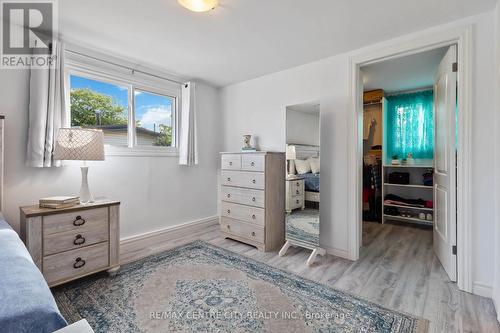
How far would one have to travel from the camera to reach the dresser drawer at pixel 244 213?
290 centimetres

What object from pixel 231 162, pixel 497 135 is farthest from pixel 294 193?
pixel 497 135

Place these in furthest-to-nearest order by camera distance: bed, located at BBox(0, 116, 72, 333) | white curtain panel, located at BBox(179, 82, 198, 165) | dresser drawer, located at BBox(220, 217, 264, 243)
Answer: white curtain panel, located at BBox(179, 82, 198, 165) < dresser drawer, located at BBox(220, 217, 264, 243) < bed, located at BBox(0, 116, 72, 333)

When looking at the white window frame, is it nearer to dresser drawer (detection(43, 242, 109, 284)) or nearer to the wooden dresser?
the wooden dresser

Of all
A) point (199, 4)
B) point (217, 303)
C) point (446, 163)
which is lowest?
point (217, 303)

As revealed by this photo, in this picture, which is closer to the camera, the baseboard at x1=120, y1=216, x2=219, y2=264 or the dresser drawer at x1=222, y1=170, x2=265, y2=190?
the baseboard at x1=120, y1=216, x2=219, y2=264

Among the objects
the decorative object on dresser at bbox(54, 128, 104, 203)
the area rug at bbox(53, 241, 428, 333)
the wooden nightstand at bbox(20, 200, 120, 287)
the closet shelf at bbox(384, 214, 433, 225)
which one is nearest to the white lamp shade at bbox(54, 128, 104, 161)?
the decorative object on dresser at bbox(54, 128, 104, 203)

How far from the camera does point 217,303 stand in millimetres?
1815

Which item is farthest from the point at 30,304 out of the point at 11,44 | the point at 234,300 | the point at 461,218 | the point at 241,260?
the point at 461,218

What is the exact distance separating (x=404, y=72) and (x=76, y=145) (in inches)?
157

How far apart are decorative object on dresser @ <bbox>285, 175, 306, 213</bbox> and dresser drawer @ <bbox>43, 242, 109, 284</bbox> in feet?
6.57

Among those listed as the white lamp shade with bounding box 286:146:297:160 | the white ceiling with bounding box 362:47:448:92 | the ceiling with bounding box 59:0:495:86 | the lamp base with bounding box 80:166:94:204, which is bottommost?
the lamp base with bounding box 80:166:94:204

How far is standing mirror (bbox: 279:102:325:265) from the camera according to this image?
276cm

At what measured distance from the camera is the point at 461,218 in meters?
2.03

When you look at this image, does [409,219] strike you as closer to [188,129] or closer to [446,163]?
[446,163]
